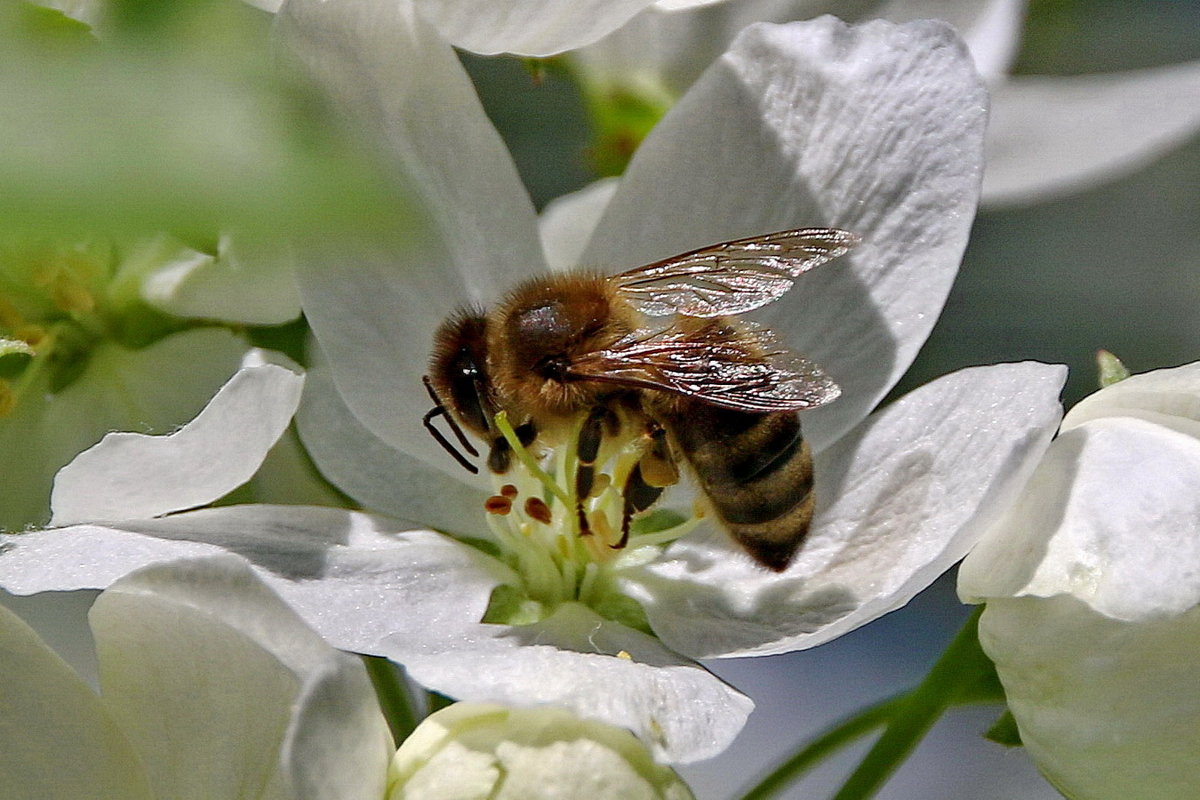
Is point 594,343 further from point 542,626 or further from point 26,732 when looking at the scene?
point 26,732

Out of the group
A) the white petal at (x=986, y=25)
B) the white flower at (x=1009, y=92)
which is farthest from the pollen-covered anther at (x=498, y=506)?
the white petal at (x=986, y=25)

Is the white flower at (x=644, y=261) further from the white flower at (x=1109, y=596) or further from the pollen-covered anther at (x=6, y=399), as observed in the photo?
the pollen-covered anther at (x=6, y=399)

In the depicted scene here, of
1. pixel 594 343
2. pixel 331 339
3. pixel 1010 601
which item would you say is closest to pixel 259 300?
pixel 331 339

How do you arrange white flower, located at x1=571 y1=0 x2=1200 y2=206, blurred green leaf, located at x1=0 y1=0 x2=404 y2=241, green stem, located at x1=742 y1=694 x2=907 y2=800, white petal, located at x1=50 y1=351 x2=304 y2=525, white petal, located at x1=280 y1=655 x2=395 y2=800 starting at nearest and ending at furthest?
blurred green leaf, located at x1=0 y1=0 x2=404 y2=241
white petal, located at x1=280 y1=655 x2=395 y2=800
white petal, located at x1=50 y1=351 x2=304 y2=525
green stem, located at x1=742 y1=694 x2=907 y2=800
white flower, located at x1=571 y1=0 x2=1200 y2=206

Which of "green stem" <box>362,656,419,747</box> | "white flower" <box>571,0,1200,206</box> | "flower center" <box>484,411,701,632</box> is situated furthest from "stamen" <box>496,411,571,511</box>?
"white flower" <box>571,0,1200,206</box>

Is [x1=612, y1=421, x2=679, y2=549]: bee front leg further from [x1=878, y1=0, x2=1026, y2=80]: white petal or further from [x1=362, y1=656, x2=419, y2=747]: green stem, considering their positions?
[x1=878, y1=0, x2=1026, y2=80]: white petal

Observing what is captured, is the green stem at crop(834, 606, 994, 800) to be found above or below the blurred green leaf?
below
